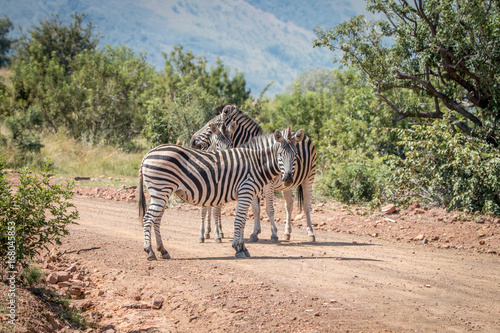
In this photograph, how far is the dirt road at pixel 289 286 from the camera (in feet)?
18.0

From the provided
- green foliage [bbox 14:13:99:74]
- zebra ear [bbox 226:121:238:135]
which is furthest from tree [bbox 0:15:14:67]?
zebra ear [bbox 226:121:238:135]

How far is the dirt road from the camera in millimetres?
5500

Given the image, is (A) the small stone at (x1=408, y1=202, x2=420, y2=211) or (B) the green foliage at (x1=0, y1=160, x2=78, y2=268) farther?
(A) the small stone at (x1=408, y1=202, x2=420, y2=211)

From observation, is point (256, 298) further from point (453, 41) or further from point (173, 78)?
point (173, 78)

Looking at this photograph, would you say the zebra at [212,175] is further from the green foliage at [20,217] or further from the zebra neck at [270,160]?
the green foliage at [20,217]

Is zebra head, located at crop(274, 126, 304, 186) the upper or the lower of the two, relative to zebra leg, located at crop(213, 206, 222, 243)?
upper

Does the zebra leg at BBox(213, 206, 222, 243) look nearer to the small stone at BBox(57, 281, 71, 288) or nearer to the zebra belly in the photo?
the zebra belly

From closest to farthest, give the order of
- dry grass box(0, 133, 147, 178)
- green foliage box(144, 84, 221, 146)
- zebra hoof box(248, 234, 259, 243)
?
zebra hoof box(248, 234, 259, 243) → green foliage box(144, 84, 221, 146) → dry grass box(0, 133, 147, 178)

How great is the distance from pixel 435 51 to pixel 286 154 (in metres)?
6.79

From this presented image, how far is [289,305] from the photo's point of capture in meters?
5.85

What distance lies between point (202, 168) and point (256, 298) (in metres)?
3.00

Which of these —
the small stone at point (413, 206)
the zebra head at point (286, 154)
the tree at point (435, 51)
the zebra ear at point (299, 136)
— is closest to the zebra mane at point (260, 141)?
the zebra head at point (286, 154)

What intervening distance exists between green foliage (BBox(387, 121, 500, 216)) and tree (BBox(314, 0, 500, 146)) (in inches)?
51.6

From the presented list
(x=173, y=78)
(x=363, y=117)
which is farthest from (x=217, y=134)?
(x=173, y=78)
